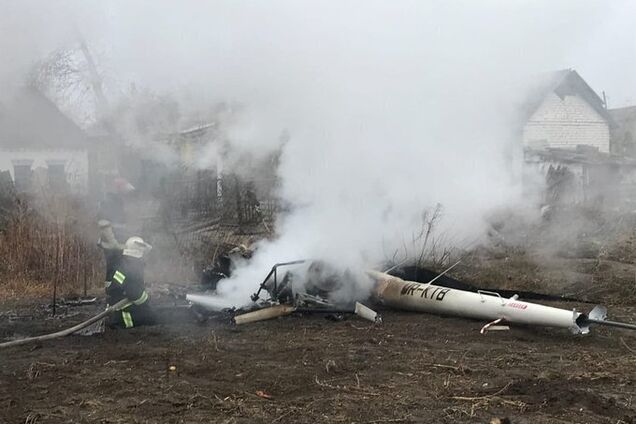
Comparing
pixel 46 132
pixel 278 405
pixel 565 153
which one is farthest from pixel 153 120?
pixel 565 153

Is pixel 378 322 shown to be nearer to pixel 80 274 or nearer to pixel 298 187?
pixel 298 187

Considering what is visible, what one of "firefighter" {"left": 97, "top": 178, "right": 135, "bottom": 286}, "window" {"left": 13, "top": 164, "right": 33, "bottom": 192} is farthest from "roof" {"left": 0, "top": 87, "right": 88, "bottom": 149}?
"firefighter" {"left": 97, "top": 178, "right": 135, "bottom": 286}

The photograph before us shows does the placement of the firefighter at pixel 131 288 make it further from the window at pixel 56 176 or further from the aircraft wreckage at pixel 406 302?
the window at pixel 56 176

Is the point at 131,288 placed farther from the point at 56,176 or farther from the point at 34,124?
the point at 56,176

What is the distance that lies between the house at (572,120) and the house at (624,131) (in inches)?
46.3

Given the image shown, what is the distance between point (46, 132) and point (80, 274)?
4.09 m

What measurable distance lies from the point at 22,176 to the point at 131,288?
16.8 feet

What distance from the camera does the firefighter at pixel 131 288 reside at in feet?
27.1

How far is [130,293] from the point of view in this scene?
8281 mm

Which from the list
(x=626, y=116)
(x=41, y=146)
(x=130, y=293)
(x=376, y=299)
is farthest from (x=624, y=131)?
(x=130, y=293)

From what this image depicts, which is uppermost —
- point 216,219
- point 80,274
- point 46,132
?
point 46,132

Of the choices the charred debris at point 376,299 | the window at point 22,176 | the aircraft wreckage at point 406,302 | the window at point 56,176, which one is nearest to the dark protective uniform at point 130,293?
the charred debris at point 376,299

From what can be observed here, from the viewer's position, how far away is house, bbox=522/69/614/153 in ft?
86.3

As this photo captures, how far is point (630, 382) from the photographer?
583 centimetres
